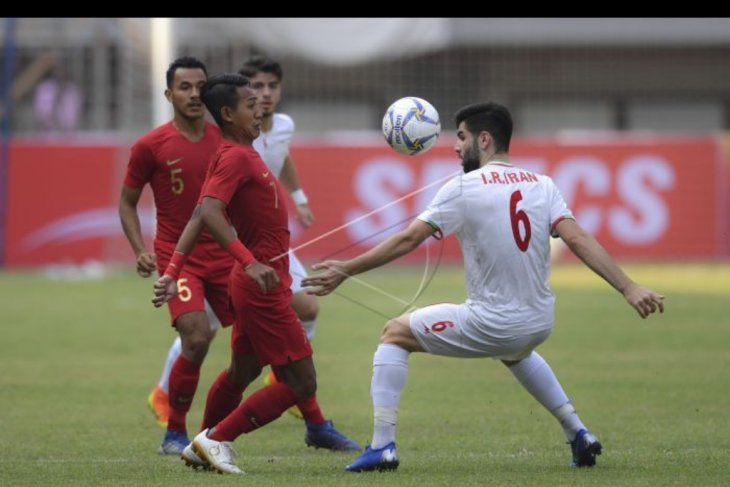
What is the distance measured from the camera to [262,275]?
7.71 metres

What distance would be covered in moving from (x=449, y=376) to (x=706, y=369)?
2272 millimetres

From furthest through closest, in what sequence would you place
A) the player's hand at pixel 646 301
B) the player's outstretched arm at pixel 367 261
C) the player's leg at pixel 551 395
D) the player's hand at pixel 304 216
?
1. the player's hand at pixel 304 216
2. the player's leg at pixel 551 395
3. the player's outstretched arm at pixel 367 261
4. the player's hand at pixel 646 301

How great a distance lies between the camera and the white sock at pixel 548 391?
324 inches

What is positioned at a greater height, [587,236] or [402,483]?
[587,236]

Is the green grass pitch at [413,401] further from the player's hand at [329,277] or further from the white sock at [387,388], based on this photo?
the player's hand at [329,277]

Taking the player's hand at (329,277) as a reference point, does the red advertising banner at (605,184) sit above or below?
below

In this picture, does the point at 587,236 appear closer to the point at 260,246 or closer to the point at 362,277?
the point at 260,246

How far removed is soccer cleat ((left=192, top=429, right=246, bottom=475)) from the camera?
7.98 m

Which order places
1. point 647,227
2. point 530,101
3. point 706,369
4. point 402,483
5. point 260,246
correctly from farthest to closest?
point 530,101, point 647,227, point 706,369, point 260,246, point 402,483

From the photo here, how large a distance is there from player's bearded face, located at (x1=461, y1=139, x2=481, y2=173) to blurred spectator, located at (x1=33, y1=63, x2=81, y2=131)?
19543 millimetres

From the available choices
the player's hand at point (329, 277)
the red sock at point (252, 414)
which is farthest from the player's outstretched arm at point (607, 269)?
the red sock at point (252, 414)

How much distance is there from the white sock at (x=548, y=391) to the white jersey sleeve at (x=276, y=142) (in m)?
3.13
